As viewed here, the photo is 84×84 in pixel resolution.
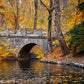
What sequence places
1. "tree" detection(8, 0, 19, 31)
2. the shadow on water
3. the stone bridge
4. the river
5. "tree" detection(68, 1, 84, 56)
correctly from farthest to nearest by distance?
1. "tree" detection(8, 0, 19, 31)
2. the stone bridge
3. "tree" detection(68, 1, 84, 56)
4. the shadow on water
5. the river

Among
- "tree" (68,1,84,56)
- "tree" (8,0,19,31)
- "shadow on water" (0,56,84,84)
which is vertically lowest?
"shadow on water" (0,56,84,84)

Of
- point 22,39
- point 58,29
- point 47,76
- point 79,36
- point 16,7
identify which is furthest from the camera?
point 16,7

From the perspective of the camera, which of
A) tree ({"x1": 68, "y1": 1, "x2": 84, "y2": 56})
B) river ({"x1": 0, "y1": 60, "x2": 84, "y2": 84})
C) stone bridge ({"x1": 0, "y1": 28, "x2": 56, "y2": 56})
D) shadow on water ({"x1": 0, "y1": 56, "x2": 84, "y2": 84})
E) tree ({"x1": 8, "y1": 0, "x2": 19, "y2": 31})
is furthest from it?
tree ({"x1": 8, "y1": 0, "x2": 19, "y2": 31})

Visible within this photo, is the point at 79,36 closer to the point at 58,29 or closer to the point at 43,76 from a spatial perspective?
the point at 58,29

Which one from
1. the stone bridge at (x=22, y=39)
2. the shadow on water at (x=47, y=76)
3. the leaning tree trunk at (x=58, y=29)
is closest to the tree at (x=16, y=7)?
the stone bridge at (x=22, y=39)

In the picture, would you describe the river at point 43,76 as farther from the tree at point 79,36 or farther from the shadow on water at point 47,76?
the tree at point 79,36

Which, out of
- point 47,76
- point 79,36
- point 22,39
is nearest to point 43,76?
point 47,76

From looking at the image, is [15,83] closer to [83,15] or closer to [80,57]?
[80,57]

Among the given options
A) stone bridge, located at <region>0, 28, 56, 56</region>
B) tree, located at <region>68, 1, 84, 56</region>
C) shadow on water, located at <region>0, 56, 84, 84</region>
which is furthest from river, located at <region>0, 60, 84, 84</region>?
stone bridge, located at <region>0, 28, 56, 56</region>

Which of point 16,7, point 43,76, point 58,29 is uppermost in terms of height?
point 16,7

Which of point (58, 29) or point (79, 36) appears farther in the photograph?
point (58, 29)

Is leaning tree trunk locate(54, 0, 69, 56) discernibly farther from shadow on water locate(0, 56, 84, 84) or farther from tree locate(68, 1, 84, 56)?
shadow on water locate(0, 56, 84, 84)

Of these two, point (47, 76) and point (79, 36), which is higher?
point (79, 36)

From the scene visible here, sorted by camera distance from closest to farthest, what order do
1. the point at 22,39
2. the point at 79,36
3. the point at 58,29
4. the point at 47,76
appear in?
the point at 47,76, the point at 79,36, the point at 58,29, the point at 22,39
